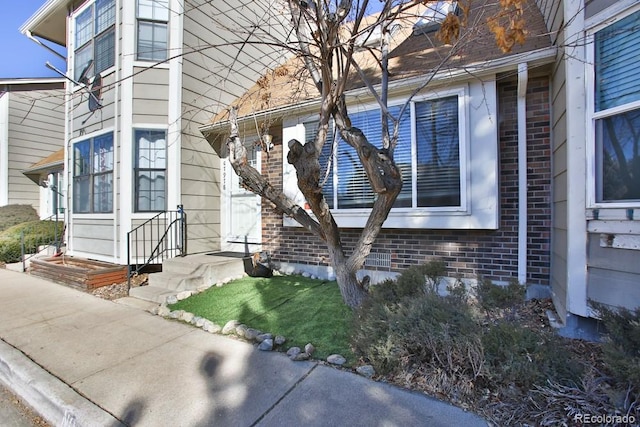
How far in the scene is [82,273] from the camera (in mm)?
5746

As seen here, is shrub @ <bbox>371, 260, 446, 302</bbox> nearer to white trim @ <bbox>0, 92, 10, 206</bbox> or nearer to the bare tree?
the bare tree

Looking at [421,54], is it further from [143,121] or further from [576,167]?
[143,121]

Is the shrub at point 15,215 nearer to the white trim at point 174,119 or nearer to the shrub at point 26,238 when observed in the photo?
the shrub at point 26,238

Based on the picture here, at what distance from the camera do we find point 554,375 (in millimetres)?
→ 2064

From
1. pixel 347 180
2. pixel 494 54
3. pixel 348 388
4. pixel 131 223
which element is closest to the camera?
pixel 348 388

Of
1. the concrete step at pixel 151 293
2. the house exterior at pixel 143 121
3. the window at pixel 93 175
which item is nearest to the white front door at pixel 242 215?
Result: the house exterior at pixel 143 121

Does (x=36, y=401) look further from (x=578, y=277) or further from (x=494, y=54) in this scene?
(x=494, y=54)

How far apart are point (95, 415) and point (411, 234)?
398 cm

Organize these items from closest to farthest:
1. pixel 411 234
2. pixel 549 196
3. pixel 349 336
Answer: pixel 349 336
pixel 549 196
pixel 411 234

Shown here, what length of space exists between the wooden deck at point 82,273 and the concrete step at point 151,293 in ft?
2.71

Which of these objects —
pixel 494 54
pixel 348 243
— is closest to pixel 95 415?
pixel 348 243

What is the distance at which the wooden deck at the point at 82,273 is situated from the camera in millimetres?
5676

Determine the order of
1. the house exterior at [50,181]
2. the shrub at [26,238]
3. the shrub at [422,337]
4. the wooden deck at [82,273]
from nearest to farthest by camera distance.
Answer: the shrub at [422,337]
the wooden deck at [82,273]
the shrub at [26,238]
the house exterior at [50,181]

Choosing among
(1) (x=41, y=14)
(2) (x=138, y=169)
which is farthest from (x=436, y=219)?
(1) (x=41, y=14)
